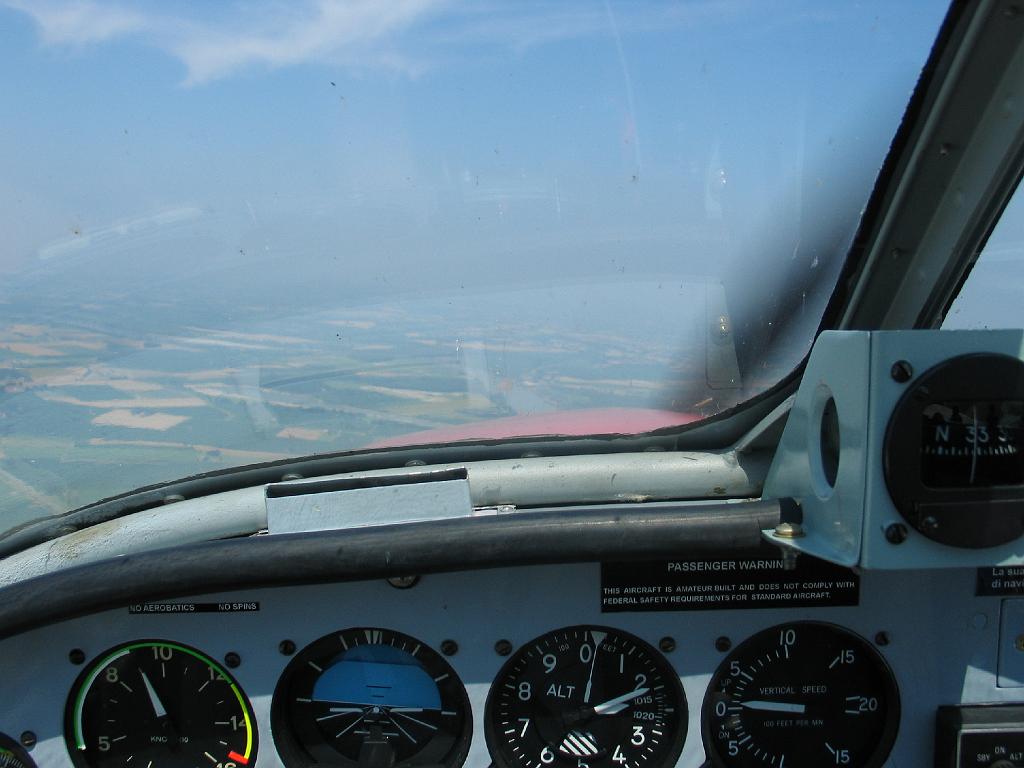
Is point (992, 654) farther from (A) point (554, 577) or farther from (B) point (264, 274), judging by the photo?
(B) point (264, 274)

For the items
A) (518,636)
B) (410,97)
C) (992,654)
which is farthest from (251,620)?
(992,654)

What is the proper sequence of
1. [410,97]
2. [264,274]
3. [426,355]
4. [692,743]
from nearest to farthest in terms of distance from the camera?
[410,97] < [264,274] < [426,355] < [692,743]

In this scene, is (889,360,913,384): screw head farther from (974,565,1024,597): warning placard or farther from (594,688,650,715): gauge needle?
(594,688,650,715): gauge needle

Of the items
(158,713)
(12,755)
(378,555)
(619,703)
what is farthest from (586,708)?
(12,755)

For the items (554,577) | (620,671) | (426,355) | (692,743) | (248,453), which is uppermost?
(426,355)

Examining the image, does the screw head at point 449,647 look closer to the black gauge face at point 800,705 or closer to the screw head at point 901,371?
the black gauge face at point 800,705

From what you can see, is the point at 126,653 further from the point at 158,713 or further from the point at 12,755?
the point at 12,755
